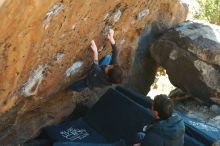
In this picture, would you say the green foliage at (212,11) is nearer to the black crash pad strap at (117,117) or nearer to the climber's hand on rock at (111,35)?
the black crash pad strap at (117,117)

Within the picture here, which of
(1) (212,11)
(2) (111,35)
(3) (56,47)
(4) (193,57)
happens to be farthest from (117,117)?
(1) (212,11)

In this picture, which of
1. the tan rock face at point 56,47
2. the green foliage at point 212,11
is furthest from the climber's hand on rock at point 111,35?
the green foliage at point 212,11

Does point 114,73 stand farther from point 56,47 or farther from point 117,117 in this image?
point 117,117

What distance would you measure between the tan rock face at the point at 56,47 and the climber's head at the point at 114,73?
0.39m

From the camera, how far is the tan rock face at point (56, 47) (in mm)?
3914

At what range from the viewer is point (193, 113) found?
704 cm

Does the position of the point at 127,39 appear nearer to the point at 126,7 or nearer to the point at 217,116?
the point at 126,7

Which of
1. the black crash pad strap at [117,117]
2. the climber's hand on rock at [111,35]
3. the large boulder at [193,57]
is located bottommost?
the black crash pad strap at [117,117]

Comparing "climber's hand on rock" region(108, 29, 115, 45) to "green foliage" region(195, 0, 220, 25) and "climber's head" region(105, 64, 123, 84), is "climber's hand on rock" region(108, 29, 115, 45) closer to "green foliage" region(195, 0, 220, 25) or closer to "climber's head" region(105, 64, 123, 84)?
"climber's head" region(105, 64, 123, 84)

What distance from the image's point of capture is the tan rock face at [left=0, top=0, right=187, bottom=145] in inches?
154

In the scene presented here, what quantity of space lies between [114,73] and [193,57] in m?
1.99

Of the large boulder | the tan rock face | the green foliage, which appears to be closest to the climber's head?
the tan rock face

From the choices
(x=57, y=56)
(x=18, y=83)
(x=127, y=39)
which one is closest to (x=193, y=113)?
(x=127, y=39)

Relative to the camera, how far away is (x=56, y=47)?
4766mm
